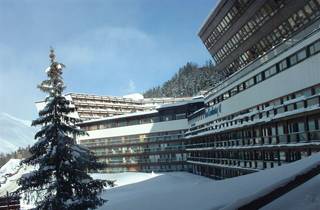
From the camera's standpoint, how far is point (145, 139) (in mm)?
86625

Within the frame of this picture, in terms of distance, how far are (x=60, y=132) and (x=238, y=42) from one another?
34.1 meters

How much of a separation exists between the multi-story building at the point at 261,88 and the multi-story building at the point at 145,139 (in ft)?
51.6

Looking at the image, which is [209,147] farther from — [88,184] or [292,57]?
[88,184]

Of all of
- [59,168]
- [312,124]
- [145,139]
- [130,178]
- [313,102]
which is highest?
[145,139]

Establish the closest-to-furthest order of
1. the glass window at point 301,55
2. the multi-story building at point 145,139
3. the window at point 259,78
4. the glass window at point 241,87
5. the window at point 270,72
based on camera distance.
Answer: the glass window at point 301,55 → the window at point 270,72 → the window at point 259,78 → the glass window at point 241,87 → the multi-story building at point 145,139

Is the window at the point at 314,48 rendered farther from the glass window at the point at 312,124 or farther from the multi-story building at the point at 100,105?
the multi-story building at the point at 100,105

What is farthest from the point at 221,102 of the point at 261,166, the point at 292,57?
the point at 292,57

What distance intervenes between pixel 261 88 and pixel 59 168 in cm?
2117

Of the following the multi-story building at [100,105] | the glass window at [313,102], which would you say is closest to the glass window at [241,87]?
the glass window at [313,102]

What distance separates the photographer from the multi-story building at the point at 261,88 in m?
27.9

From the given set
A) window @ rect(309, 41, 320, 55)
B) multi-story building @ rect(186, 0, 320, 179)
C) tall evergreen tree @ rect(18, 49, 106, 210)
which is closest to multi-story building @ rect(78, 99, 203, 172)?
multi-story building @ rect(186, 0, 320, 179)

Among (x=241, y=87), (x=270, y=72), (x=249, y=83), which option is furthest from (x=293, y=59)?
(x=241, y=87)

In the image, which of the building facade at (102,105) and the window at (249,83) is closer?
the window at (249,83)

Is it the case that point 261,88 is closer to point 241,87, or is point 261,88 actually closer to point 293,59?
point 241,87
